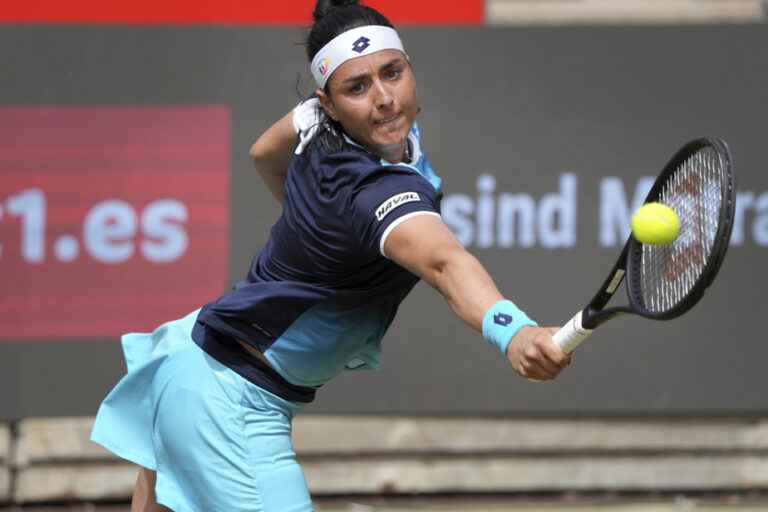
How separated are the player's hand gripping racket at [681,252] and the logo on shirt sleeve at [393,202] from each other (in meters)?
0.42

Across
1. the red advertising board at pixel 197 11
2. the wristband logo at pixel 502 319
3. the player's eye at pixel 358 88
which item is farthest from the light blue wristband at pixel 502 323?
the red advertising board at pixel 197 11

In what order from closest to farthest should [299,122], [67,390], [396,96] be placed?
[396,96] → [299,122] → [67,390]

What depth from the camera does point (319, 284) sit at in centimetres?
342

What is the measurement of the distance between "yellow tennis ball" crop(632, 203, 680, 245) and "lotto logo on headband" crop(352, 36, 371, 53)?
871mm

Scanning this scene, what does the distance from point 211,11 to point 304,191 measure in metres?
2.79

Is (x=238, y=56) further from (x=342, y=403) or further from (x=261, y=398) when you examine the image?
(x=261, y=398)

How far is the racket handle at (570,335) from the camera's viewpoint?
9.07ft

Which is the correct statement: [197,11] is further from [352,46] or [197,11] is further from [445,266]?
[445,266]

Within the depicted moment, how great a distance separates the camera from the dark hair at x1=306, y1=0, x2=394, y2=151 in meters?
3.41

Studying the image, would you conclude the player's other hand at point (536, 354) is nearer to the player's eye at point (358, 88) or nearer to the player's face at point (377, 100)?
the player's face at point (377, 100)

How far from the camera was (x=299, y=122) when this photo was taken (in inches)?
140

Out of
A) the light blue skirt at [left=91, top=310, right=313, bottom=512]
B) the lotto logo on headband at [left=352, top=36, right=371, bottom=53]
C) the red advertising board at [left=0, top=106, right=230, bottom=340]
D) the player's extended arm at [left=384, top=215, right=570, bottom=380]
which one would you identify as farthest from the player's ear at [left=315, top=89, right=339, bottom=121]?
the red advertising board at [left=0, top=106, right=230, bottom=340]

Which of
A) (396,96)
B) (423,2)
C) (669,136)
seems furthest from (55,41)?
(396,96)

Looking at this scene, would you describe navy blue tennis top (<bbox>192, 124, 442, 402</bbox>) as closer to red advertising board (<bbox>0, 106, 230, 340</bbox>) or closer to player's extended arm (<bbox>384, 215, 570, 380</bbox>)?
player's extended arm (<bbox>384, 215, 570, 380</bbox>)
